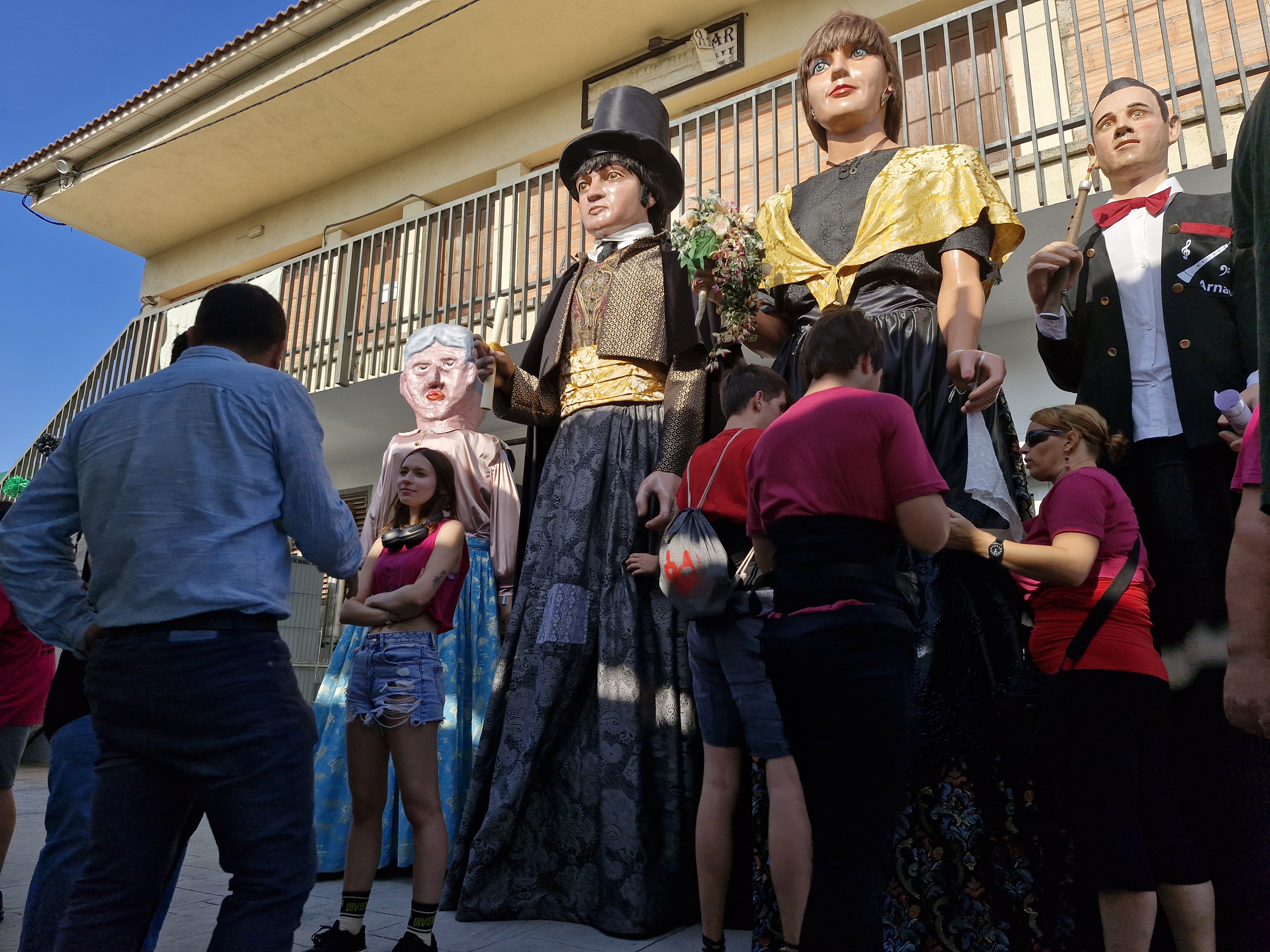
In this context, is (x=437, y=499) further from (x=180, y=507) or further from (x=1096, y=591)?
(x=1096, y=591)

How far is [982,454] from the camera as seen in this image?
7.91ft

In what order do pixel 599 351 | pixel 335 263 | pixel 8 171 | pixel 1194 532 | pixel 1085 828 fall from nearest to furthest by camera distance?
pixel 1085 828
pixel 1194 532
pixel 599 351
pixel 335 263
pixel 8 171

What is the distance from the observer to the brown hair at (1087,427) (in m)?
2.54

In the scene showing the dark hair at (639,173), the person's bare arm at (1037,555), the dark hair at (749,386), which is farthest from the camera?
the dark hair at (639,173)

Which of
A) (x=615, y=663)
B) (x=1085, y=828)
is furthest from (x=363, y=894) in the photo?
(x=1085, y=828)

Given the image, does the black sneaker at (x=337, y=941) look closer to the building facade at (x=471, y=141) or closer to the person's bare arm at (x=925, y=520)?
the person's bare arm at (x=925, y=520)

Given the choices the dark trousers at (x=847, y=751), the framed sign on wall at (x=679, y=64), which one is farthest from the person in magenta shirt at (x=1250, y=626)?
the framed sign on wall at (x=679, y=64)

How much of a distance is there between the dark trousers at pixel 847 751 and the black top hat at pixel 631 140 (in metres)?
2.50

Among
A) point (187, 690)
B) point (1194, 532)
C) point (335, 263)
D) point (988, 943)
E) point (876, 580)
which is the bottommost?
point (988, 943)

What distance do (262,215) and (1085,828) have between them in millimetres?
12015

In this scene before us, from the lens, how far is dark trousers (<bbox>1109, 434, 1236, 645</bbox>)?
2504 millimetres

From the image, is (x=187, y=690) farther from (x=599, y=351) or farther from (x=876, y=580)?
(x=599, y=351)

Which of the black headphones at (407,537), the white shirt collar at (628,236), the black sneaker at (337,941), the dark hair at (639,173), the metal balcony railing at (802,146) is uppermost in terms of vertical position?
the metal balcony railing at (802,146)

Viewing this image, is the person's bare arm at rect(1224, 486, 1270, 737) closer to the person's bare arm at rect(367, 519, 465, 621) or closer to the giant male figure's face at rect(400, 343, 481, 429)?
the person's bare arm at rect(367, 519, 465, 621)
